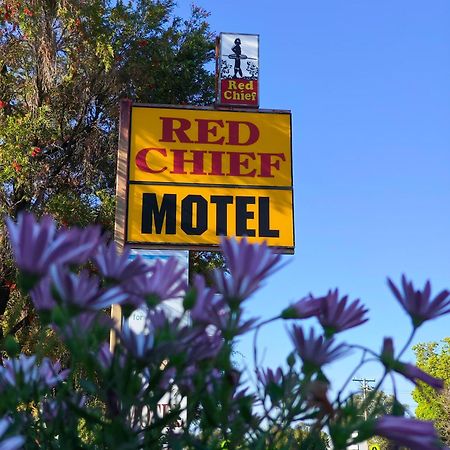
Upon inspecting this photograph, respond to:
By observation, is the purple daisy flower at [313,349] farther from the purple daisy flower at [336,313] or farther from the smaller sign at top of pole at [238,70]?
the smaller sign at top of pole at [238,70]

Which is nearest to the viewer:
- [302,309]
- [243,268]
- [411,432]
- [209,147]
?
[411,432]

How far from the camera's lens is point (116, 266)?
1.01 meters

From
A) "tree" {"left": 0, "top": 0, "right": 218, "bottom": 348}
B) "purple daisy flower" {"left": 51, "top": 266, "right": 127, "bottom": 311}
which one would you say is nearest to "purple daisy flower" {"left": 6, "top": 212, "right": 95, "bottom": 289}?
"purple daisy flower" {"left": 51, "top": 266, "right": 127, "bottom": 311}

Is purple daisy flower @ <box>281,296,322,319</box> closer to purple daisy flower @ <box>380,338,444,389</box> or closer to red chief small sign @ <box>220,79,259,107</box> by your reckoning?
purple daisy flower @ <box>380,338,444,389</box>

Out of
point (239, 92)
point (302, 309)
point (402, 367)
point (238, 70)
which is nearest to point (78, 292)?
point (302, 309)

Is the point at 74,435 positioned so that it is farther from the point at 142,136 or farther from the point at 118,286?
the point at 142,136

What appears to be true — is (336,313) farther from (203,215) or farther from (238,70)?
(238,70)

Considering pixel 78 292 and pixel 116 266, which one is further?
pixel 116 266

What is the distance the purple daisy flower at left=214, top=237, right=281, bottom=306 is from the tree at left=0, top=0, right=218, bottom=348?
9072mm

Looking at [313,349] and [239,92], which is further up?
[239,92]

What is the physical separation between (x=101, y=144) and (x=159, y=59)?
174 centimetres

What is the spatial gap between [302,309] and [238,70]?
718cm

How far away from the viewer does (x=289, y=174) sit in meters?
7.46

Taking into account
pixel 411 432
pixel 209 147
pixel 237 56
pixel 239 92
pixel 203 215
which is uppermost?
pixel 237 56
